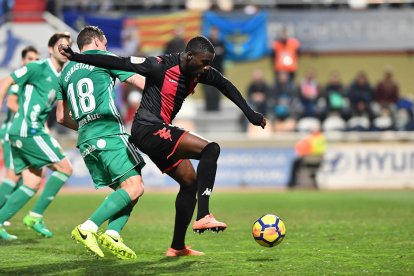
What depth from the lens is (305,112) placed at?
2536cm

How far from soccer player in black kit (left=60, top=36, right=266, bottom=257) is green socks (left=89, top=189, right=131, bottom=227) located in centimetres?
49

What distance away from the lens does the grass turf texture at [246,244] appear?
806 centimetres

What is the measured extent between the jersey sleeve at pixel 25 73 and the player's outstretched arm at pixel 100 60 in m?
3.21

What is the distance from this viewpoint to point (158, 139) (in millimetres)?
8430

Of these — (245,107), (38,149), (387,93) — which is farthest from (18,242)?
(387,93)

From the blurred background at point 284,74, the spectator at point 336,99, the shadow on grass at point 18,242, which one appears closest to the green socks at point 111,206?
the shadow on grass at point 18,242

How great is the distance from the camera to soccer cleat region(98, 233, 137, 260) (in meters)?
8.10

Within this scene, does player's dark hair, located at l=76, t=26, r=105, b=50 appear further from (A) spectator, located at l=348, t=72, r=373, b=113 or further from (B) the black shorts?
(A) spectator, located at l=348, t=72, r=373, b=113

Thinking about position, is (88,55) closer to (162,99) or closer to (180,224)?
(162,99)

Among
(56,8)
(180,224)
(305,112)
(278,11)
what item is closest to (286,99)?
(305,112)

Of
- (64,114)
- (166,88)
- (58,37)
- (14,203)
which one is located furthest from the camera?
(14,203)

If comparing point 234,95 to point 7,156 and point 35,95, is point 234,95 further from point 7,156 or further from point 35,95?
point 7,156

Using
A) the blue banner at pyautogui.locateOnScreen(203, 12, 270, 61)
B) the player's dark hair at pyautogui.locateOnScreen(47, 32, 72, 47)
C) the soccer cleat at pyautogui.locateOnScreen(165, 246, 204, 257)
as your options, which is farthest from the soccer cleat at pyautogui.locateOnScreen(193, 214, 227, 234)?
the blue banner at pyautogui.locateOnScreen(203, 12, 270, 61)

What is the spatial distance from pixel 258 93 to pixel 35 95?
48.5 feet
